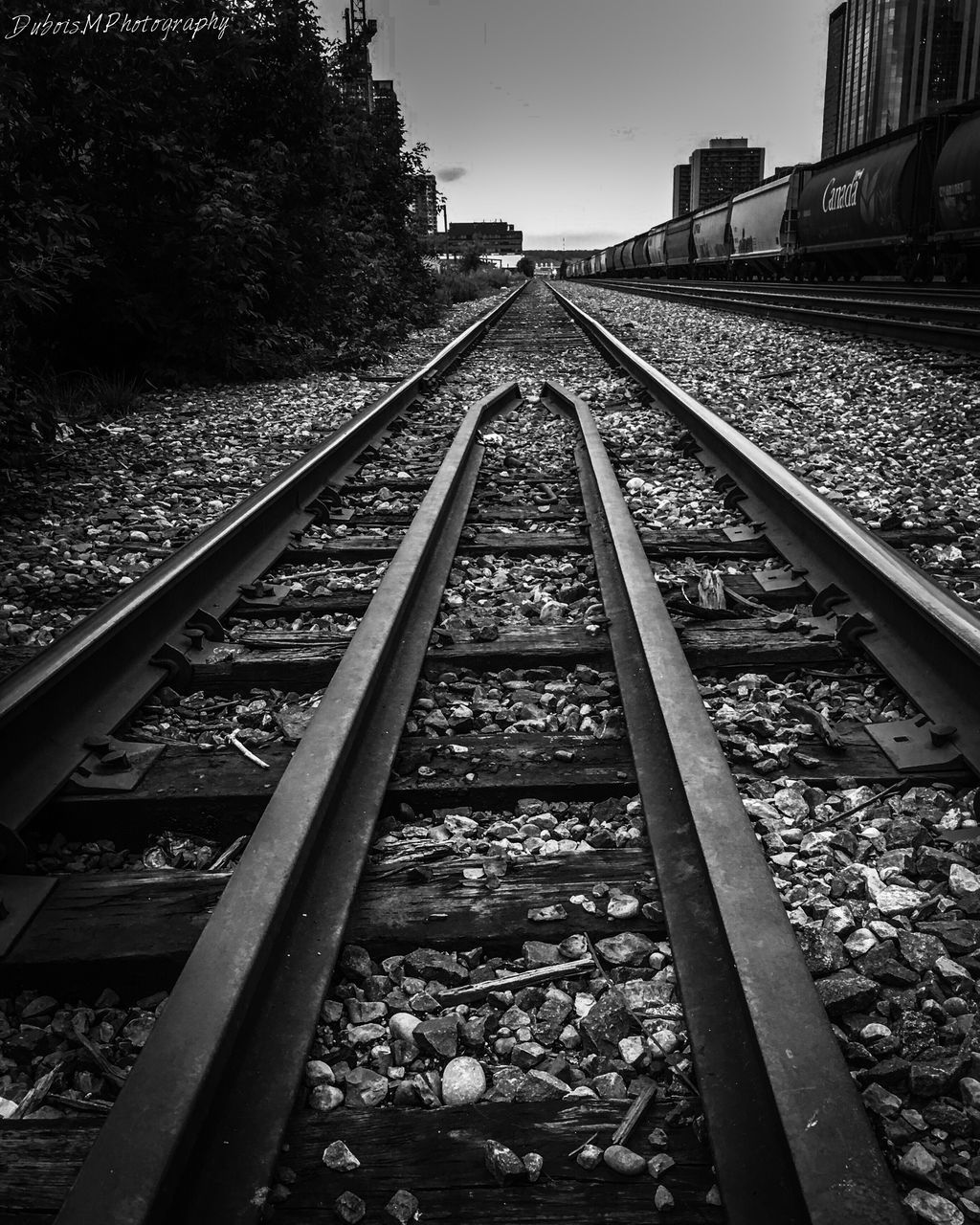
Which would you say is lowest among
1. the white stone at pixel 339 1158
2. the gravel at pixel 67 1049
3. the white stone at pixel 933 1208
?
the gravel at pixel 67 1049

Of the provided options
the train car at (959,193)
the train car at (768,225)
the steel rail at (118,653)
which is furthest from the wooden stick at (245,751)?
the train car at (768,225)

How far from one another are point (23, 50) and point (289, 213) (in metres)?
5.50

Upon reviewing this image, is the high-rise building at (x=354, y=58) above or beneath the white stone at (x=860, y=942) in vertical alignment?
above

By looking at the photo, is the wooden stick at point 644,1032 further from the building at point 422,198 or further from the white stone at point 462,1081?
the building at point 422,198

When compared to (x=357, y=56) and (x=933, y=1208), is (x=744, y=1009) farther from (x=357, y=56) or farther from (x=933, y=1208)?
(x=357, y=56)

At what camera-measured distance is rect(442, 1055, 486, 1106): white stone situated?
55.5 inches

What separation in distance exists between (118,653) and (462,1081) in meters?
1.70

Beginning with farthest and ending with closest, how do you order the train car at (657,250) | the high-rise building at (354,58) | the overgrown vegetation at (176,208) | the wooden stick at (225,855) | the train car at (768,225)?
1. the train car at (657,250)
2. the train car at (768,225)
3. the high-rise building at (354,58)
4. the overgrown vegetation at (176,208)
5. the wooden stick at (225,855)

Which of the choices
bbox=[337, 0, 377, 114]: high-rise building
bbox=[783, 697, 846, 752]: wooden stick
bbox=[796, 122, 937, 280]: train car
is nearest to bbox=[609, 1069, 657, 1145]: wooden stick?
bbox=[783, 697, 846, 752]: wooden stick

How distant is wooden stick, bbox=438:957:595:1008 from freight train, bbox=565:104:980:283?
1654cm

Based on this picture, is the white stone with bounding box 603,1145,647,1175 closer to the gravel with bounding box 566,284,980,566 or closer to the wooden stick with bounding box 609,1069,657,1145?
the wooden stick with bounding box 609,1069,657,1145

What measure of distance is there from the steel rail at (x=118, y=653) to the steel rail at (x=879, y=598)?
2027mm

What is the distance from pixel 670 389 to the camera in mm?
7250

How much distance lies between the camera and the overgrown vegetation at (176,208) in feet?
20.2
